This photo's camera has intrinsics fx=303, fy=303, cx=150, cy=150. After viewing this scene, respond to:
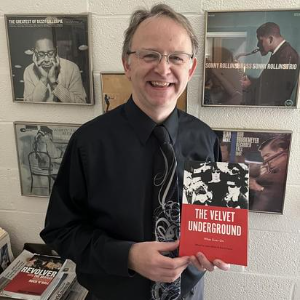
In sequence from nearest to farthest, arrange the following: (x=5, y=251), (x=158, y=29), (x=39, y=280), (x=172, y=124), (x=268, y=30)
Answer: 1. (x=158, y=29)
2. (x=172, y=124)
3. (x=268, y=30)
4. (x=39, y=280)
5. (x=5, y=251)

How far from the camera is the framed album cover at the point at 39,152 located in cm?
133

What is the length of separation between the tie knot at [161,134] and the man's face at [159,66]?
6 cm

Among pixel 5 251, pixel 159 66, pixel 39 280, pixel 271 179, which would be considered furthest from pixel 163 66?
pixel 5 251

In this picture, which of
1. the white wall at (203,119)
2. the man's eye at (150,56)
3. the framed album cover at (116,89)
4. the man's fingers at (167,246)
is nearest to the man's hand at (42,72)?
the white wall at (203,119)

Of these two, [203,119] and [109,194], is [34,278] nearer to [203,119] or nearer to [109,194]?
[109,194]

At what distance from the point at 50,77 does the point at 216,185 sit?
85 centimetres

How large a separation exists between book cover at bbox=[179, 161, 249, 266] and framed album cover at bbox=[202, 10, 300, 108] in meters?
0.51

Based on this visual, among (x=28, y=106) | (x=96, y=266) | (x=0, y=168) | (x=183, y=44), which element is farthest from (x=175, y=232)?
(x=0, y=168)

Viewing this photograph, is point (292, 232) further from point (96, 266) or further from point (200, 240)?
point (96, 266)

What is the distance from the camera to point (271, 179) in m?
1.25

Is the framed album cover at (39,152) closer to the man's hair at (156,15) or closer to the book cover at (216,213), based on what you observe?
the man's hair at (156,15)

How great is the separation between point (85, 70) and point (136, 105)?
0.41 metres

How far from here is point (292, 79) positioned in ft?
3.72

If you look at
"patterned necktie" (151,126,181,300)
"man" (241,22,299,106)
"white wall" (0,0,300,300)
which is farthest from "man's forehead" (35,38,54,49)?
"man" (241,22,299,106)
